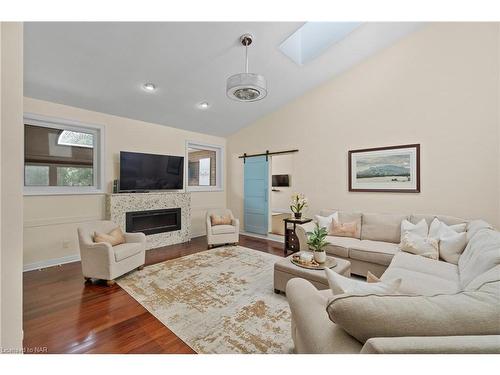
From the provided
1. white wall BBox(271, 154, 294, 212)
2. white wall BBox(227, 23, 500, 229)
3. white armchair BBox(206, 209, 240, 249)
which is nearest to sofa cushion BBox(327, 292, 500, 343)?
white wall BBox(227, 23, 500, 229)

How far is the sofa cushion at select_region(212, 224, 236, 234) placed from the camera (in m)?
4.34

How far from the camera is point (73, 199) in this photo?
3.60 m

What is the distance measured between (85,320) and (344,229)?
11.3 ft

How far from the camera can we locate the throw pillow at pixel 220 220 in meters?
4.55

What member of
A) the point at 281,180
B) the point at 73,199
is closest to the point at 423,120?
the point at 281,180

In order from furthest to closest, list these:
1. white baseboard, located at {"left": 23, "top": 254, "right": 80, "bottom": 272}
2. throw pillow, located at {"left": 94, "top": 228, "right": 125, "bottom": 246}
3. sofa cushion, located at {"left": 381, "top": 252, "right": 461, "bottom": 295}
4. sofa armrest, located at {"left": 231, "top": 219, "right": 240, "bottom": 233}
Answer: sofa armrest, located at {"left": 231, "top": 219, "right": 240, "bottom": 233}, white baseboard, located at {"left": 23, "top": 254, "right": 80, "bottom": 272}, throw pillow, located at {"left": 94, "top": 228, "right": 125, "bottom": 246}, sofa cushion, located at {"left": 381, "top": 252, "right": 461, "bottom": 295}

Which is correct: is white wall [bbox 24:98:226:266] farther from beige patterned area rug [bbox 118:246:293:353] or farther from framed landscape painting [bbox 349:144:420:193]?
framed landscape painting [bbox 349:144:420:193]

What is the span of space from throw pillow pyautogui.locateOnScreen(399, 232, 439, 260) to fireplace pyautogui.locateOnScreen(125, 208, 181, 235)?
13.6 feet

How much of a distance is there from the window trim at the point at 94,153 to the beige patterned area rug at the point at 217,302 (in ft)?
6.11

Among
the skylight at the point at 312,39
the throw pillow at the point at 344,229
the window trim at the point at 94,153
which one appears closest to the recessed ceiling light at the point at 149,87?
the window trim at the point at 94,153

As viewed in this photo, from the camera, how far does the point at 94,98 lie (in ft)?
11.4

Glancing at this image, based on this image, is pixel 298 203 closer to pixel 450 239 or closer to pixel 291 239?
pixel 291 239

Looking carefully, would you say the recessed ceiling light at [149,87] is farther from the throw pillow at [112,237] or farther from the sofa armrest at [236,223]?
the sofa armrest at [236,223]

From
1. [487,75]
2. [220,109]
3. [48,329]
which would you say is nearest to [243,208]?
[220,109]
